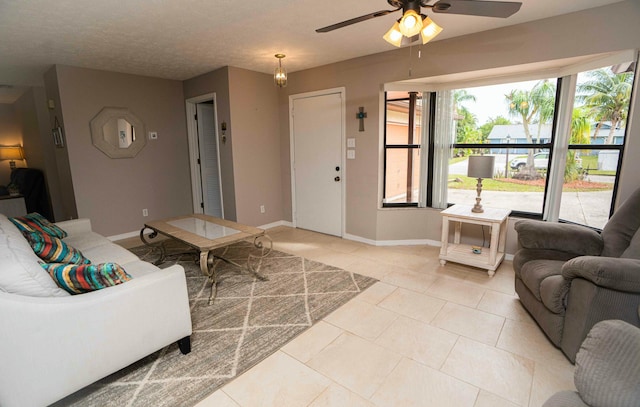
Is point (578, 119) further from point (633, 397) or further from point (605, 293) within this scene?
point (633, 397)

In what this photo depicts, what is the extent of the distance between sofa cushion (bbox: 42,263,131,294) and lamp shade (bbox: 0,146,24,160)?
680 centimetres

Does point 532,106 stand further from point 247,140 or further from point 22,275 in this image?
point 22,275

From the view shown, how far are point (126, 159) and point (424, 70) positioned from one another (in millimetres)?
4406

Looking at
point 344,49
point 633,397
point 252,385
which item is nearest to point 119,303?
point 252,385

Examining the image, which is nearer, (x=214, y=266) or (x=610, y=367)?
(x=610, y=367)

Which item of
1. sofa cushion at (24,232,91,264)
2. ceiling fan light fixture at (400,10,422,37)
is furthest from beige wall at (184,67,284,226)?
ceiling fan light fixture at (400,10,422,37)

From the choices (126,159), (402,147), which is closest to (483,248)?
(402,147)

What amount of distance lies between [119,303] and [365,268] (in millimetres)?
2417

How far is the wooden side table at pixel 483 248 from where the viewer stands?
10.3ft

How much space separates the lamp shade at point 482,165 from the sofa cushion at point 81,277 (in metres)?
3.24

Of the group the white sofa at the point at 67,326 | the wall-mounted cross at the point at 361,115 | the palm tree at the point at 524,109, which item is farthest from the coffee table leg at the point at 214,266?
the palm tree at the point at 524,109

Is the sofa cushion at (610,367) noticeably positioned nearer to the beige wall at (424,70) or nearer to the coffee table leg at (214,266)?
the beige wall at (424,70)

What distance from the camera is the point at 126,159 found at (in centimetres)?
472

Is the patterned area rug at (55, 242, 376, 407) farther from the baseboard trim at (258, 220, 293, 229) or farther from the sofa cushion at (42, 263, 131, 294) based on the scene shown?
the baseboard trim at (258, 220, 293, 229)
